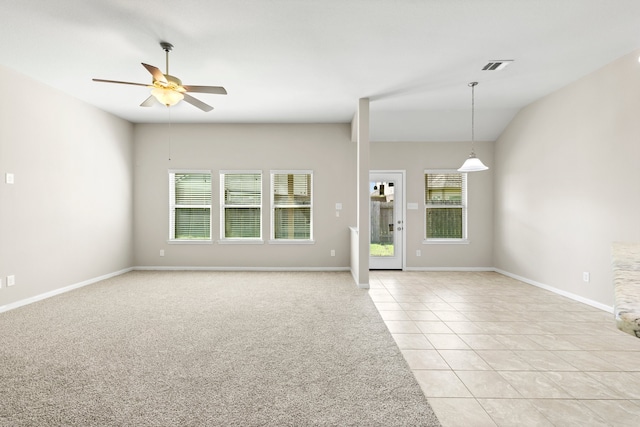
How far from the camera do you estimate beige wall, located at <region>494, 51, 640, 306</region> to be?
3.70m

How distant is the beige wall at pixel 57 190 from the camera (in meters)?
4.01

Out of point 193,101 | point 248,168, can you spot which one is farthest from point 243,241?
point 193,101

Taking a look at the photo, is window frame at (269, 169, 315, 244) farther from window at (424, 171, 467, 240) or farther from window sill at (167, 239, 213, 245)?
window at (424, 171, 467, 240)

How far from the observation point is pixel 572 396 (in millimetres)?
2078

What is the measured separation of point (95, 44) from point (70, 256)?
128 inches

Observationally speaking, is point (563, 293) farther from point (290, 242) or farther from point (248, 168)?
point (248, 168)

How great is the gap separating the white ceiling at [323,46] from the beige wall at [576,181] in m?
0.38

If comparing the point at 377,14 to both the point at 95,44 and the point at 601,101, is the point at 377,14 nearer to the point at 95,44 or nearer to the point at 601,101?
the point at 95,44

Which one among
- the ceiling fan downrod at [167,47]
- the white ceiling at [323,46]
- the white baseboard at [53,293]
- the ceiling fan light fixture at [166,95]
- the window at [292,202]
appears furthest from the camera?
the window at [292,202]

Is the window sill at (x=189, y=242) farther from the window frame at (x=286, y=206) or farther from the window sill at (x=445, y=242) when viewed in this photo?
the window sill at (x=445, y=242)

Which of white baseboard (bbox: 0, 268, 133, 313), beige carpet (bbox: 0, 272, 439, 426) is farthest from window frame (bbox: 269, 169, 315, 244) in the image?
white baseboard (bbox: 0, 268, 133, 313)

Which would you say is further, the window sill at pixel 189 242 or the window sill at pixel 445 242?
the window sill at pixel 445 242

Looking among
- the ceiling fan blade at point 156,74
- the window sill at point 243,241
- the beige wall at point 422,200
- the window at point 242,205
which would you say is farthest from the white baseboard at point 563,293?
the ceiling fan blade at point 156,74

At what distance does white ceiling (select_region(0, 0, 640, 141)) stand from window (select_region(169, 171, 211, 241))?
175 centimetres
